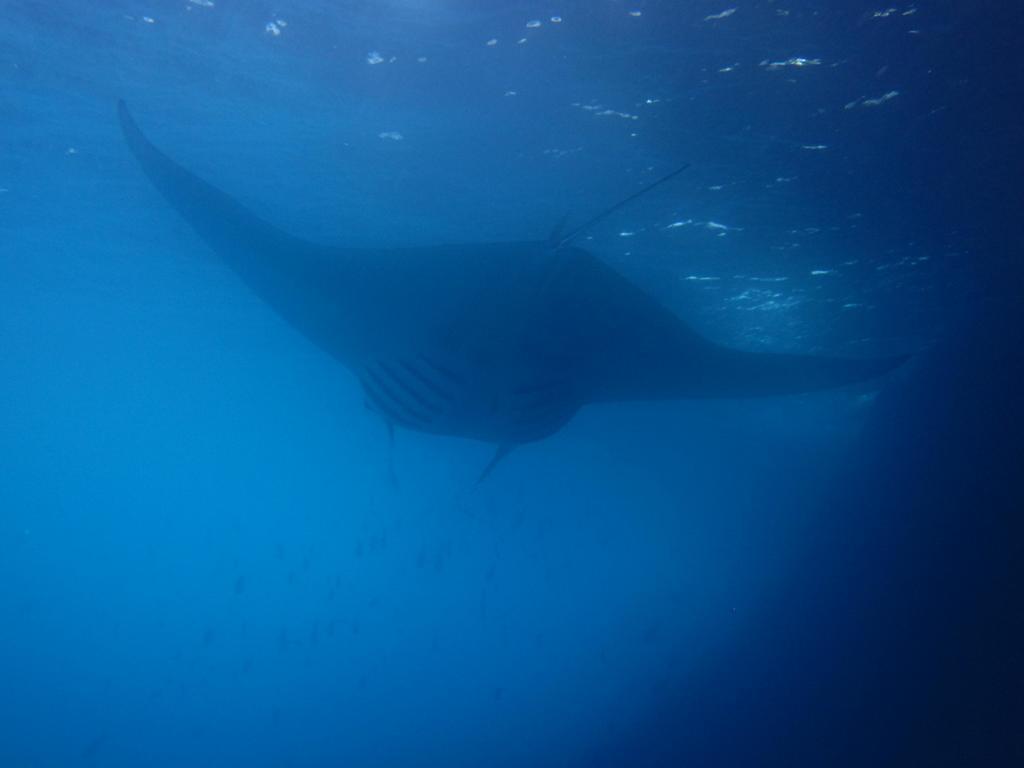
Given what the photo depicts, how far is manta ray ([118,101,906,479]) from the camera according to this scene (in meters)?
4.53

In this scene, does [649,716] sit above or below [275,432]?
above

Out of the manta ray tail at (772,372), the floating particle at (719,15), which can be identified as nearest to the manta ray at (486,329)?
the manta ray tail at (772,372)

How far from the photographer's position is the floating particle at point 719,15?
586cm

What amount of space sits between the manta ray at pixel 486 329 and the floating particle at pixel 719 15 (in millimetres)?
2672

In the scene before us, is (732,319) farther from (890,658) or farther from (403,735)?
(403,735)

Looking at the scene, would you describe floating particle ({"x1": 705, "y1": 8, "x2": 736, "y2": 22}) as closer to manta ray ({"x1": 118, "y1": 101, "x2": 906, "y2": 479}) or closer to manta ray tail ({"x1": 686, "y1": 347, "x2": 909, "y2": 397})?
manta ray ({"x1": 118, "y1": 101, "x2": 906, "y2": 479})

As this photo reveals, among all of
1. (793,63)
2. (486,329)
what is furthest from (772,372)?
(793,63)

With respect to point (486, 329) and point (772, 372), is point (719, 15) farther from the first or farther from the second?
point (486, 329)

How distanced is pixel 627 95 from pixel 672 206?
266 centimetres

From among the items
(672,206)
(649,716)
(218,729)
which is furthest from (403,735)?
(672,206)

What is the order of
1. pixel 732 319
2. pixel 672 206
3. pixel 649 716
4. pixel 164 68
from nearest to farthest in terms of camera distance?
1. pixel 164 68
2. pixel 672 206
3. pixel 649 716
4. pixel 732 319

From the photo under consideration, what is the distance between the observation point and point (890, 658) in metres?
7.73

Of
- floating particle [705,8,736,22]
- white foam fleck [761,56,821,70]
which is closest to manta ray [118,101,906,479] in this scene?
floating particle [705,8,736,22]

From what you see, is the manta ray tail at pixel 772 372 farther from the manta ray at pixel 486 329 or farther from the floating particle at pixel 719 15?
the floating particle at pixel 719 15
